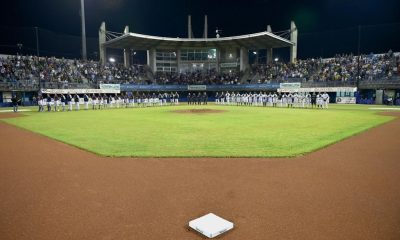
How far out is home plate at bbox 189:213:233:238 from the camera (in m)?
3.81

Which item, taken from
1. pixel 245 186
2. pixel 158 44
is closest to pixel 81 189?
pixel 245 186

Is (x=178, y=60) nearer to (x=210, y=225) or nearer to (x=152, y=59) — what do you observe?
(x=152, y=59)

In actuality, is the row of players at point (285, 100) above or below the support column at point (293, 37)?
below

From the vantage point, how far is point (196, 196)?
17.3 feet

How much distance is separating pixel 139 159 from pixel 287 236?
534 centimetres

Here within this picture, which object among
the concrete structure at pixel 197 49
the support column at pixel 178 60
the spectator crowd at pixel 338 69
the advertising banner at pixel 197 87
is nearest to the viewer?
the spectator crowd at pixel 338 69

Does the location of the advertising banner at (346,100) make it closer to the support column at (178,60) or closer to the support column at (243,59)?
the support column at (243,59)

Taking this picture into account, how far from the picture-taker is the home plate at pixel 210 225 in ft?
12.5

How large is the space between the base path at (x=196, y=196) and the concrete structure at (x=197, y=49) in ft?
151

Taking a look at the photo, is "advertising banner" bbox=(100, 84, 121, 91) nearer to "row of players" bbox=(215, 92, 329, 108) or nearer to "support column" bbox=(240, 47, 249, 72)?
"row of players" bbox=(215, 92, 329, 108)

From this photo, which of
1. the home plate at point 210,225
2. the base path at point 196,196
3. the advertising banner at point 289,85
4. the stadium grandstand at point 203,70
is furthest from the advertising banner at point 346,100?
the home plate at point 210,225

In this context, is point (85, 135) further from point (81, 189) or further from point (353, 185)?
point (353, 185)

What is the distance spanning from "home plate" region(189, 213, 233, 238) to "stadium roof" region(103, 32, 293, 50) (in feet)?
153

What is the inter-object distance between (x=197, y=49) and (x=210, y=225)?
197 feet
